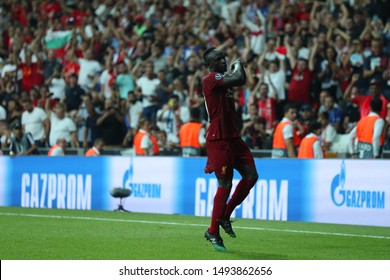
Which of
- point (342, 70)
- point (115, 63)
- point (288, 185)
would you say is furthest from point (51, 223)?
point (115, 63)

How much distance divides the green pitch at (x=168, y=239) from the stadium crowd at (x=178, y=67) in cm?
456

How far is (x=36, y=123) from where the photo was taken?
2414cm

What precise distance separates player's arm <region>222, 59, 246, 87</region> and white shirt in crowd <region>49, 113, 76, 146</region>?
12606 mm

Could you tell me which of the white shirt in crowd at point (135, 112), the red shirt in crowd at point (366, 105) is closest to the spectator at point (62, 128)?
the white shirt in crowd at point (135, 112)

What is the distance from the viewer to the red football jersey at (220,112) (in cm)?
1171

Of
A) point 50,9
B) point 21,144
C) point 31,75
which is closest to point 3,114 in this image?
point 31,75

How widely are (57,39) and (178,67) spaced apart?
5380mm

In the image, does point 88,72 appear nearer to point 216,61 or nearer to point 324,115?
point 324,115

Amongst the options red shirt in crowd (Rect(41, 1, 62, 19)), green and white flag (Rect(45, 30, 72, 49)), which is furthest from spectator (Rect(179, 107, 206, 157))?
red shirt in crowd (Rect(41, 1, 62, 19))

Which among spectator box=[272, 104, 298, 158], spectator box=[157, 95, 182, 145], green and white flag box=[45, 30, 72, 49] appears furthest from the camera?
green and white flag box=[45, 30, 72, 49]

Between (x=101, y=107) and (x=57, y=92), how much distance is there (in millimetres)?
1869

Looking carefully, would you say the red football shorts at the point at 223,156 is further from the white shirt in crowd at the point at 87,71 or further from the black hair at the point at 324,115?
the white shirt in crowd at the point at 87,71

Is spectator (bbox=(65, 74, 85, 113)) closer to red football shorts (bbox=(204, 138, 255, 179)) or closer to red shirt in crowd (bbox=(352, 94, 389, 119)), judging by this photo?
red shirt in crowd (bbox=(352, 94, 389, 119))

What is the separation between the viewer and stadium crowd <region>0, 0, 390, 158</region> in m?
21.5
